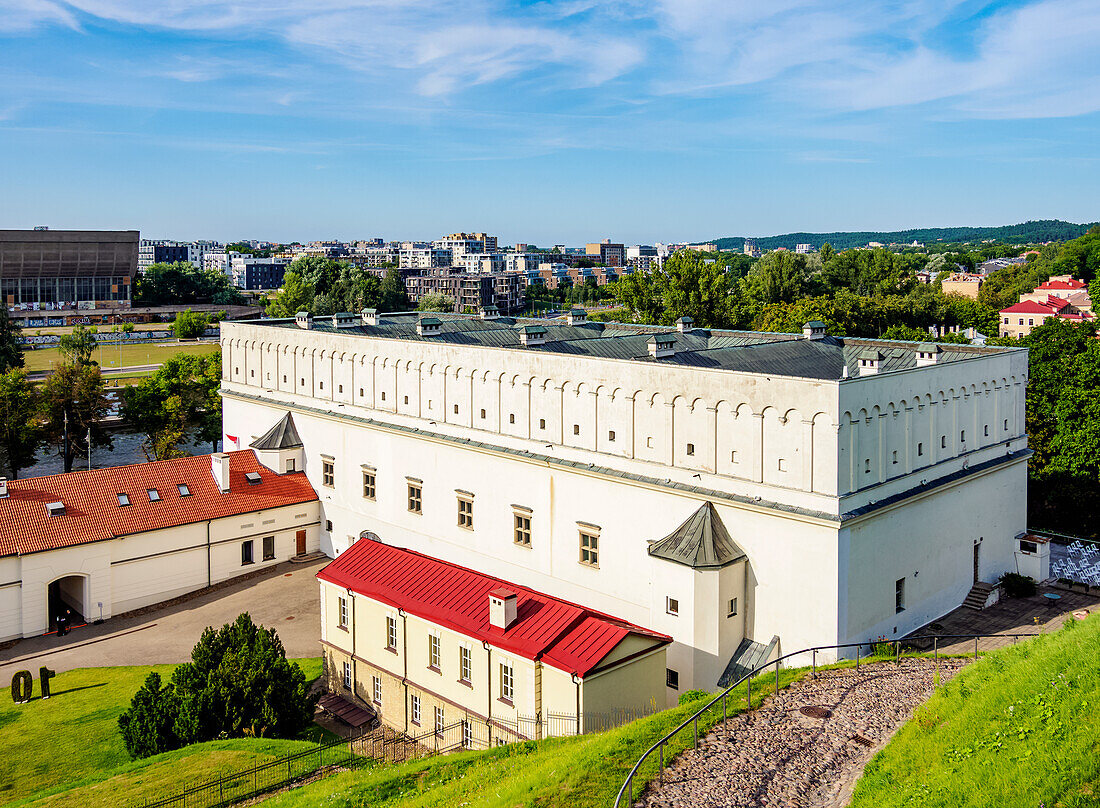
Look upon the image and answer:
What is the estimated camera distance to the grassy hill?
1220 cm

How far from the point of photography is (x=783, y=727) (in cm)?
1691

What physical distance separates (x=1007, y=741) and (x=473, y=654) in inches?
548

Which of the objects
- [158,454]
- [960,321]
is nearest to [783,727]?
[158,454]

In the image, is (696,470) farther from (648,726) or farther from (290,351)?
(290,351)

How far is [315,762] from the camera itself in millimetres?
21188

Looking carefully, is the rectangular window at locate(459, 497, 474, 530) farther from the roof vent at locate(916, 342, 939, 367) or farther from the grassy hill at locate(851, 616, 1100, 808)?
the grassy hill at locate(851, 616, 1100, 808)

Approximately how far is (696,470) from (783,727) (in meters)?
9.79

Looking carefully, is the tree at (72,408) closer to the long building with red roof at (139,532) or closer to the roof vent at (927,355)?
the long building with red roof at (139,532)

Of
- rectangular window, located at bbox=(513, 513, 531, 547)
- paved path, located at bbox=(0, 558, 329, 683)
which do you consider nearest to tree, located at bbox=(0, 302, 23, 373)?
paved path, located at bbox=(0, 558, 329, 683)

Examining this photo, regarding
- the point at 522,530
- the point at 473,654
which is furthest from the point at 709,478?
the point at 473,654

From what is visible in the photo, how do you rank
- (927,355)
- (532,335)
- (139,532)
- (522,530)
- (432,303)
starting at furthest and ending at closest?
1. (432,303)
2. (532,335)
3. (139,532)
4. (522,530)
5. (927,355)

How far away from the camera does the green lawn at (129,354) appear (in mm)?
103812

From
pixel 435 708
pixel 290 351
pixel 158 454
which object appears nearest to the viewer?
pixel 435 708

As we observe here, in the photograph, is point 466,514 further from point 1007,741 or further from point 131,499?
point 1007,741
